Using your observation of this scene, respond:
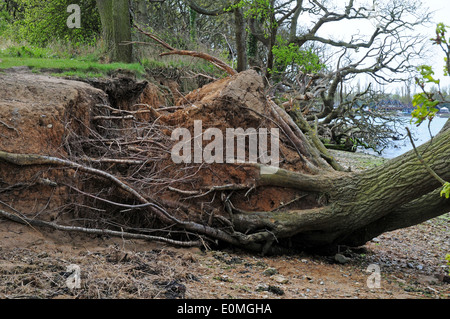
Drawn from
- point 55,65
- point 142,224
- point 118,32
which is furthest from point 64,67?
point 142,224

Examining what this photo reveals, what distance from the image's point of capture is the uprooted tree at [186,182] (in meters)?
5.12

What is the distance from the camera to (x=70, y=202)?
525cm

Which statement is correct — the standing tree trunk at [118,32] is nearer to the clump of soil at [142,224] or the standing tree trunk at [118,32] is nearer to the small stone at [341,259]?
the clump of soil at [142,224]

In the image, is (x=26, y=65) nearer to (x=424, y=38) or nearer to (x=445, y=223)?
(x=445, y=223)

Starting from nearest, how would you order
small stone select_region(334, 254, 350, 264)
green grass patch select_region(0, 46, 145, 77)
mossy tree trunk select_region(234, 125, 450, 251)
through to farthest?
mossy tree trunk select_region(234, 125, 450, 251), small stone select_region(334, 254, 350, 264), green grass patch select_region(0, 46, 145, 77)

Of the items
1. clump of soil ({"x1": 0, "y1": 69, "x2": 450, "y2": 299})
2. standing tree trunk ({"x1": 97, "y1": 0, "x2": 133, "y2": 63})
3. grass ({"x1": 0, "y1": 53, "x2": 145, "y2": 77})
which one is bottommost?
clump of soil ({"x1": 0, "y1": 69, "x2": 450, "y2": 299})

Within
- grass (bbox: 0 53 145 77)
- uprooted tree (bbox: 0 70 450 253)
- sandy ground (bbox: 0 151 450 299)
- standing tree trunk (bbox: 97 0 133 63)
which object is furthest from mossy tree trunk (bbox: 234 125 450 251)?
standing tree trunk (bbox: 97 0 133 63)

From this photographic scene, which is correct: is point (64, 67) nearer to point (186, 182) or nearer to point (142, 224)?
point (186, 182)

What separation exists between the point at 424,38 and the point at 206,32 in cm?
1072

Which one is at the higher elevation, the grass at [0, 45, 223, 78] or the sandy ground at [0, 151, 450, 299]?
the grass at [0, 45, 223, 78]

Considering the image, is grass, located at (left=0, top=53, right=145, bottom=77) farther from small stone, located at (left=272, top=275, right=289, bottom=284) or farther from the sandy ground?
small stone, located at (left=272, top=275, right=289, bottom=284)

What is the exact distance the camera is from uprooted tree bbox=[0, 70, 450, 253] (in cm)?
512

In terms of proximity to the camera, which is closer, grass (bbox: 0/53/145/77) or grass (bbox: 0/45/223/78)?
grass (bbox: 0/53/145/77)

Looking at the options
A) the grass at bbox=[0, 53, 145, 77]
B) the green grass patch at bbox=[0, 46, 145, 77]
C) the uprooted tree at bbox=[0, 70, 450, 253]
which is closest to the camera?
the uprooted tree at bbox=[0, 70, 450, 253]
